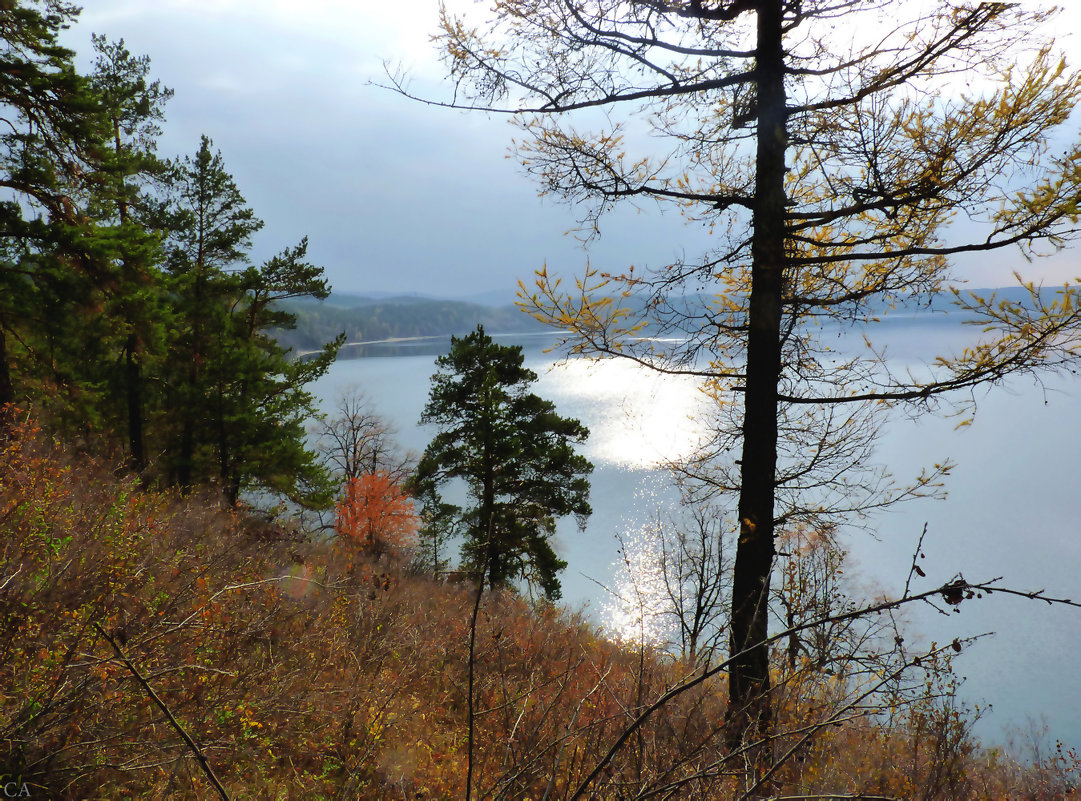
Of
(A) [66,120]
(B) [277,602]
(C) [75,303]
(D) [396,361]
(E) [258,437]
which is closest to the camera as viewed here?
(B) [277,602]

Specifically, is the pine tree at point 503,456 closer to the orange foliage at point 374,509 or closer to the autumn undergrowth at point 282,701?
the autumn undergrowth at point 282,701

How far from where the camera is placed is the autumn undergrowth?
2.79 m

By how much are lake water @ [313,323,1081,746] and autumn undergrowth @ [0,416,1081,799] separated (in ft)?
10.9

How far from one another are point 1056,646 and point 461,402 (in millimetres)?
40683

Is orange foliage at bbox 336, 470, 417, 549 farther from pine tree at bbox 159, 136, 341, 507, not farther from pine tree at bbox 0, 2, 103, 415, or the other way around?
pine tree at bbox 0, 2, 103, 415

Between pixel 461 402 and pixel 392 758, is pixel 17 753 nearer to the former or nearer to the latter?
pixel 392 758

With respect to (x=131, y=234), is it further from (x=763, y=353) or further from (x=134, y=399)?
(x=763, y=353)

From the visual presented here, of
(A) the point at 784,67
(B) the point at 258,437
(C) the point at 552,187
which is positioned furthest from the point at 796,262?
(B) the point at 258,437

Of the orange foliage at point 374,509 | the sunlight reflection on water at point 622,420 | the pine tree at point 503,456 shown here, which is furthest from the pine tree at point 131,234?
the sunlight reflection on water at point 622,420

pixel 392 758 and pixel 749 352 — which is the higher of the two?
pixel 749 352

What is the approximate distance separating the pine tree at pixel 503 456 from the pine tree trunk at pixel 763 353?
11.7 m

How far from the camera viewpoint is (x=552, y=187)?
5.36 metres

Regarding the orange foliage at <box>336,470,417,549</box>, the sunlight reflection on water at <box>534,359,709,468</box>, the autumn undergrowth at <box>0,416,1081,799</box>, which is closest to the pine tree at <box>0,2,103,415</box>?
the autumn undergrowth at <box>0,416,1081,799</box>

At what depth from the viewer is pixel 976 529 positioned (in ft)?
154
